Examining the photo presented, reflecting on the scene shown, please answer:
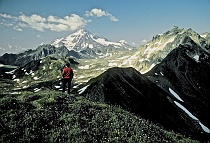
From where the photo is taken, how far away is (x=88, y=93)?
68.9m

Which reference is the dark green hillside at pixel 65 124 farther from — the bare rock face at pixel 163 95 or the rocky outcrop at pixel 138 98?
the rocky outcrop at pixel 138 98

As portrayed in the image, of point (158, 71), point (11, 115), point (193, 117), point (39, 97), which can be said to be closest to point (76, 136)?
point (11, 115)

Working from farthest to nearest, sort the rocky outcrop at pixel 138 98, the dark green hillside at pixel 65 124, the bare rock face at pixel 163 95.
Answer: the bare rock face at pixel 163 95, the rocky outcrop at pixel 138 98, the dark green hillside at pixel 65 124

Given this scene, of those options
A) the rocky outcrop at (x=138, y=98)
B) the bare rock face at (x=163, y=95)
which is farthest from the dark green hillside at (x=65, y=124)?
the rocky outcrop at (x=138, y=98)

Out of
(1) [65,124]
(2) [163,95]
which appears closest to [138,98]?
(2) [163,95]

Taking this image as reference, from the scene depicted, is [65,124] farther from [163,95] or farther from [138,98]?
[163,95]

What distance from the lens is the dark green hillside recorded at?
1828cm

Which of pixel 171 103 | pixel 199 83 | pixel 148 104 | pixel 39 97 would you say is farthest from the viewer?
→ pixel 199 83

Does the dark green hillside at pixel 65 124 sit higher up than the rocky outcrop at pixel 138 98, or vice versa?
the dark green hillside at pixel 65 124

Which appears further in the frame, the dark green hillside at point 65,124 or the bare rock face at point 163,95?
the bare rock face at point 163,95

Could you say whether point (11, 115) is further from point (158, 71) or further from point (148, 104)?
point (158, 71)

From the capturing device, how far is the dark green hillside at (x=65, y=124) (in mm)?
18281

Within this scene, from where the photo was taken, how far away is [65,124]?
65.4 ft

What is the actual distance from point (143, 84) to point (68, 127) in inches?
2744
